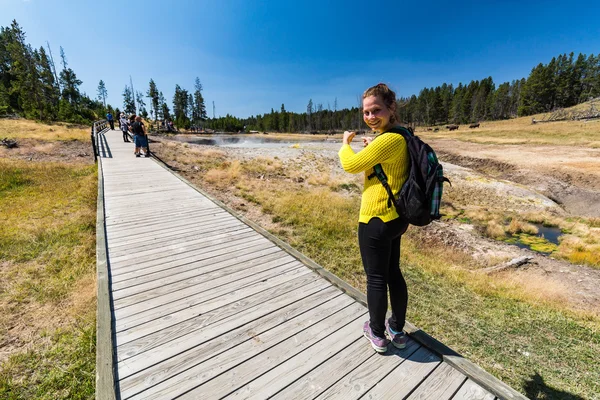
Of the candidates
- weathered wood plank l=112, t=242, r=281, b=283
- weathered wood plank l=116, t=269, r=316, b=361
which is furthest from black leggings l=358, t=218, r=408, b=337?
weathered wood plank l=112, t=242, r=281, b=283

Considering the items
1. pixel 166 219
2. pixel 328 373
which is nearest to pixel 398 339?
pixel 328 373

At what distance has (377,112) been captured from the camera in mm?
2004

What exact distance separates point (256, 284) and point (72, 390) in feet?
6.82

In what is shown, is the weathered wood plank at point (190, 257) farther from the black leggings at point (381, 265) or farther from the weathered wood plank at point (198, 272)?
the black leggings at point (381, 265)

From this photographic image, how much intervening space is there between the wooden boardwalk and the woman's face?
2158 millimetres

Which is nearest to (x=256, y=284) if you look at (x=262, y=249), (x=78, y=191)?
(x=262, y=249)

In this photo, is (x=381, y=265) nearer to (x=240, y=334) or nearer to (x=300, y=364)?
(x=300, y=364)

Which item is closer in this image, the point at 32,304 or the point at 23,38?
the point at 32,304

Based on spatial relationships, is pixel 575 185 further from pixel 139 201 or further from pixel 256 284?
pixel 139 201

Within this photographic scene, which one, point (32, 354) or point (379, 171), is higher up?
point (379, 171)

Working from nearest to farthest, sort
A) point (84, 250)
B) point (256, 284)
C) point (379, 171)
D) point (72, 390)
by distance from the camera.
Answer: point (379, 171), point (72, 390), point (256, 284), point (84, 250)

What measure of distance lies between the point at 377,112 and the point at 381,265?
1246mm

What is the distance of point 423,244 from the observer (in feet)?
28.2

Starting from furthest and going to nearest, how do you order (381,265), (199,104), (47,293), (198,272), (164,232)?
(199,104), (164,232), (47,293), (198,272), (381,265)
